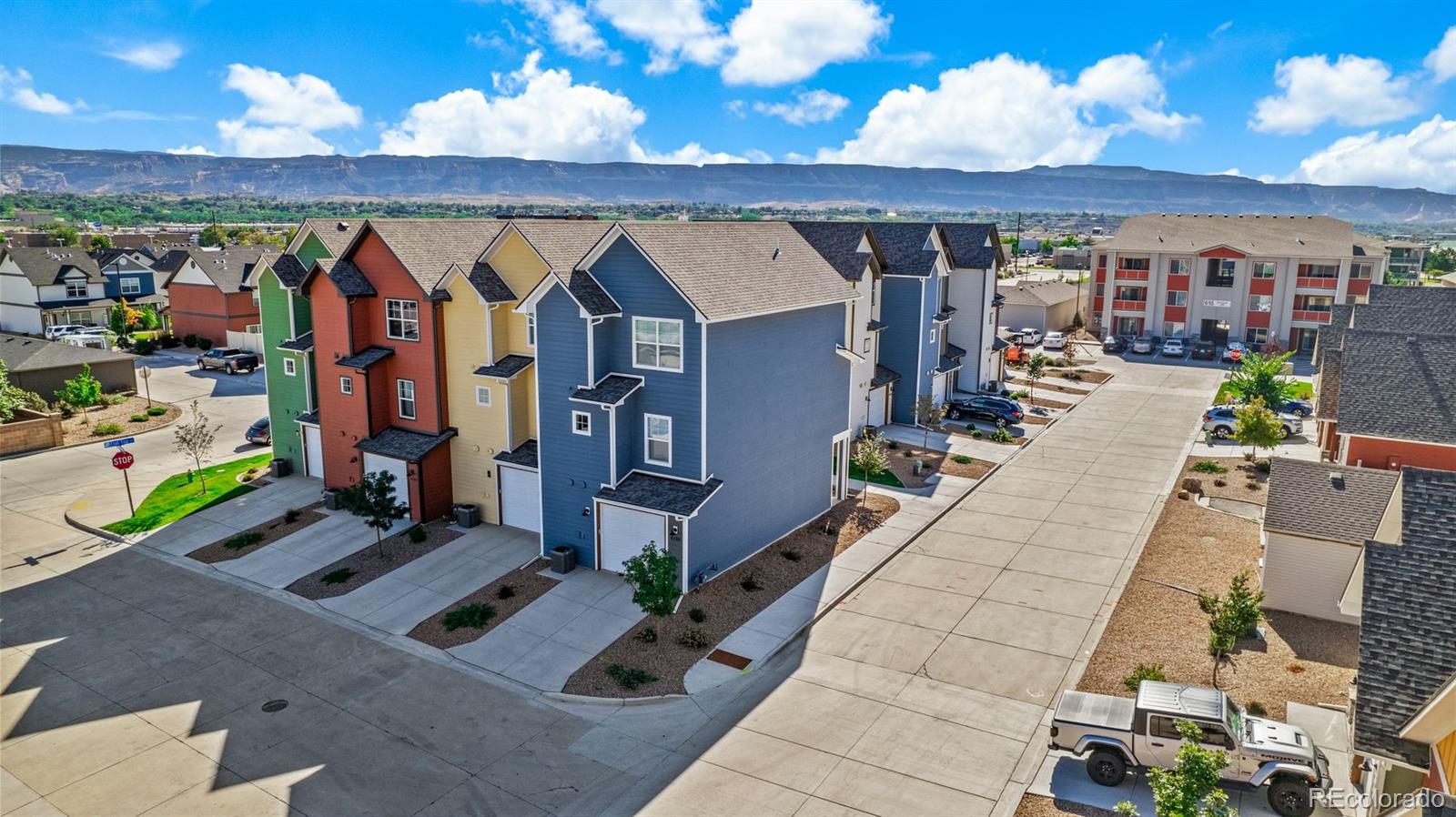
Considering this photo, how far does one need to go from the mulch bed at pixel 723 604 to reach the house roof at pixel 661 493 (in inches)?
102

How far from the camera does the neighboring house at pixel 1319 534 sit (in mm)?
22781

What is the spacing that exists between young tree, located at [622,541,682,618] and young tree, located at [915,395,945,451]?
20.7 metres

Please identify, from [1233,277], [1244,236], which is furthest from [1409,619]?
[1244,236]

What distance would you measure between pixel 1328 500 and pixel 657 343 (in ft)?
62.3

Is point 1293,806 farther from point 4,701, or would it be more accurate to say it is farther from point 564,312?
point 4,701

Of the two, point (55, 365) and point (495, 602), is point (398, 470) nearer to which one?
point (495, 602)

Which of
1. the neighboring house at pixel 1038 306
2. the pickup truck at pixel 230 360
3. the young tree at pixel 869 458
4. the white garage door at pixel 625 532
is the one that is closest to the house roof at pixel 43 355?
the pickup truck at pixel 230 360

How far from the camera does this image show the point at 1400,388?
2866cm

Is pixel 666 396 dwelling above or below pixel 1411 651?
above

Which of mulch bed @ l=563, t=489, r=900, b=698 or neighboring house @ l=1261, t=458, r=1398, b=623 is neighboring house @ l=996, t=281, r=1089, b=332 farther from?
neighboring house @ l=1261, t=458, r=1398, b=623

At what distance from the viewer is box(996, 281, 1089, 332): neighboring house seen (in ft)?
251

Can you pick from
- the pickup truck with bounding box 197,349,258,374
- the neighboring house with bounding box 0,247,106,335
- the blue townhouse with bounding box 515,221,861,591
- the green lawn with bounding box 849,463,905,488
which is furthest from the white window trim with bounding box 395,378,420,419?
the neighboring house with bounding box 0,247,106,335

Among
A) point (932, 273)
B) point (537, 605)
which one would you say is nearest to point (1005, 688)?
point (537, 605)

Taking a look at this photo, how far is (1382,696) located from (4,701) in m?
27.2
